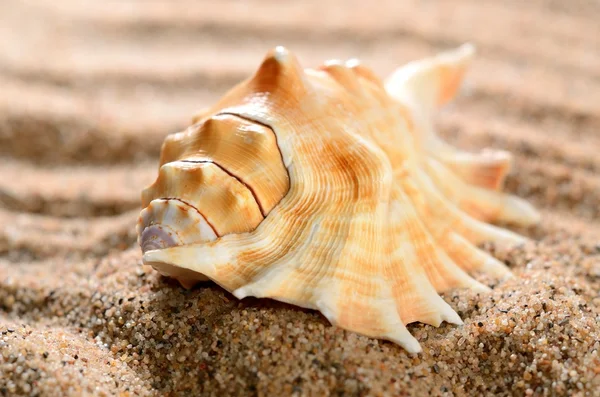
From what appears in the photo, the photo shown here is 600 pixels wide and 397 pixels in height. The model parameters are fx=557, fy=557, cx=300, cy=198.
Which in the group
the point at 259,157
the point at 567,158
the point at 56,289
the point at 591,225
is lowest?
the point at 56,289

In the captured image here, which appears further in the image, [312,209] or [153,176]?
[153,176]

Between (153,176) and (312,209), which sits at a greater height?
(312,209)

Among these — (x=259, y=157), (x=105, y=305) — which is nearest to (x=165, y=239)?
(x=259, y=157)

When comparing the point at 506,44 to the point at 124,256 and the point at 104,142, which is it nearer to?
the point at 104,142

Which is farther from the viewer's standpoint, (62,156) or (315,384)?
(62,156)
